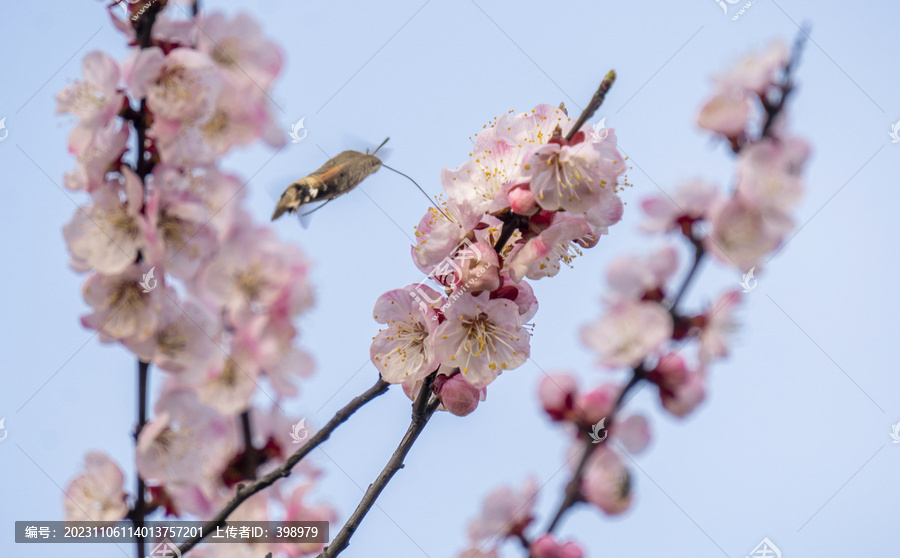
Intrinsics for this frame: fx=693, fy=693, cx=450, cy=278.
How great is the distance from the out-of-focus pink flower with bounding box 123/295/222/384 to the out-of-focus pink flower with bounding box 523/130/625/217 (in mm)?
649

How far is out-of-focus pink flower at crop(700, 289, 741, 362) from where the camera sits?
3.09 feet

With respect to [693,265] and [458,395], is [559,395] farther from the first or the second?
[693,265]

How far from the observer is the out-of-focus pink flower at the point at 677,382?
982mm

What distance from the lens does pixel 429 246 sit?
4.47 feet

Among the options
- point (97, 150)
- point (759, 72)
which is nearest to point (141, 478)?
point (97, 150)

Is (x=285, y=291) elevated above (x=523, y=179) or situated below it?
below

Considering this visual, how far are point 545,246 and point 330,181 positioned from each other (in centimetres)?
41

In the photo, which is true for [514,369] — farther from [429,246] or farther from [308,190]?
Answer: [308,190]

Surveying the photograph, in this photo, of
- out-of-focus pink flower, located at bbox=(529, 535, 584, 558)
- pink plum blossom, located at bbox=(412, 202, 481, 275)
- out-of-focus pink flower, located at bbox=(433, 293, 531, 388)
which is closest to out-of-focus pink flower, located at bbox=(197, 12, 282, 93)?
pink plum blossom, located at bbox=(412, 202, 481, 275)

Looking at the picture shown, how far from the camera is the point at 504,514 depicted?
133cm

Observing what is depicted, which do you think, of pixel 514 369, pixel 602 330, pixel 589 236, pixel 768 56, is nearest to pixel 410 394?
pixel 514 369

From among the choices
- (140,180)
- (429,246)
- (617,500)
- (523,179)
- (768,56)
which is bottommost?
(140,180)

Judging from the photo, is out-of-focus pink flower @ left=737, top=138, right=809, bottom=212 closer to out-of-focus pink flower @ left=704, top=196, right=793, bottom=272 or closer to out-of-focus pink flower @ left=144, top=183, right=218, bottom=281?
out-of-focus pink flower @ left=704, top=196, right=793, bottom=272

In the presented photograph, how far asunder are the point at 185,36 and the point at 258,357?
1.74 ft
